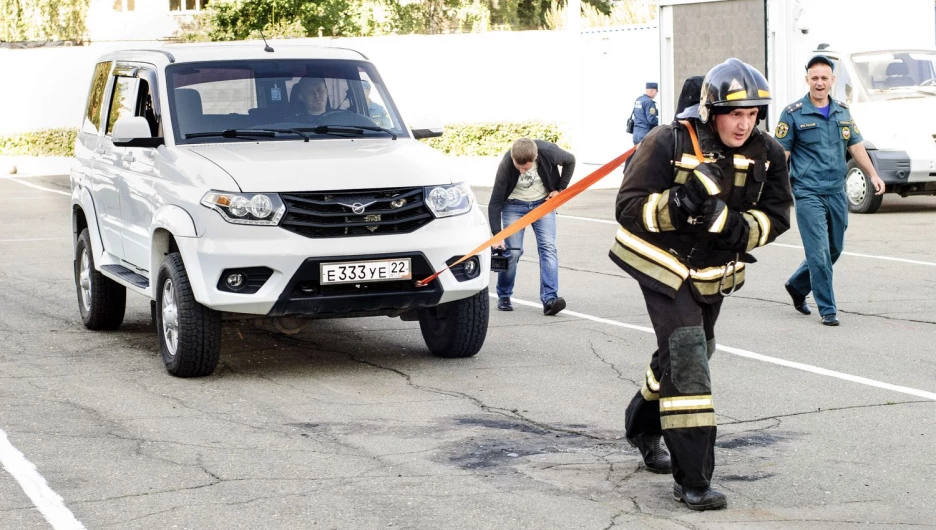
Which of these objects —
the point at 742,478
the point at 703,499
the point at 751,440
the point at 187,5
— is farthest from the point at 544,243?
the point at 187,5

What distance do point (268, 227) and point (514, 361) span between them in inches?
76.3

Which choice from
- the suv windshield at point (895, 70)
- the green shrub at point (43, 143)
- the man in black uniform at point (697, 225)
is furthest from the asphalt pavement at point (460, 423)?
the green shrub at point (43, 143)

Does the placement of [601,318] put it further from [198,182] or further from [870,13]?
[870,13]

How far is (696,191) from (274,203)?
3.20 meters

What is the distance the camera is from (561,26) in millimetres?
37438

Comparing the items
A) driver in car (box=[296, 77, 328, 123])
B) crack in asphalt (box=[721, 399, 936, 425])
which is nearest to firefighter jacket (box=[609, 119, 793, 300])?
crack in asphalt (box=[721, 399, 936, 425])

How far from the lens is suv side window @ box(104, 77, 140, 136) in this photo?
30.6ft

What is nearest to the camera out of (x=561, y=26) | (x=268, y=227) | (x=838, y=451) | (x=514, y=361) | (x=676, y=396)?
(x=676, y=396)

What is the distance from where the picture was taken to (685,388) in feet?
17.5

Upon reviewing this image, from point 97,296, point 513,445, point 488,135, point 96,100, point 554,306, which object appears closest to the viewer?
point 513,445

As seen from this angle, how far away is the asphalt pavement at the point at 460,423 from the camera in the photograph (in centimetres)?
545

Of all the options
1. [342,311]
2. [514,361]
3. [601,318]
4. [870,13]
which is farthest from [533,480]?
[870,13]

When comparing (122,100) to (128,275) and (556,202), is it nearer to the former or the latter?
(128,275)

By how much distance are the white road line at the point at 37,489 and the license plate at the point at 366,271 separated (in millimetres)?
1994
